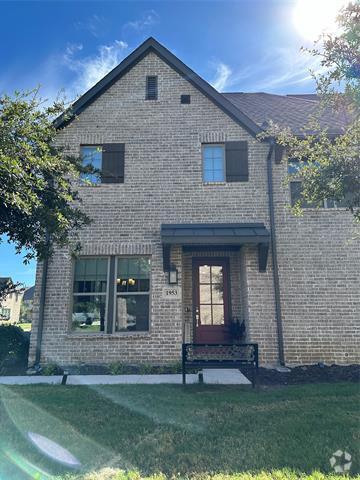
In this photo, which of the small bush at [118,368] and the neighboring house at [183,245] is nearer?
the small bush at [118,368]

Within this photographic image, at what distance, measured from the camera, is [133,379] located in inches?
283

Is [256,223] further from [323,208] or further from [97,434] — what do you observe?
[97,434]

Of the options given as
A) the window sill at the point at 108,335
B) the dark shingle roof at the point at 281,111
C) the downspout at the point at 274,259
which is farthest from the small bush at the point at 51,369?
the dark shingle roof at the point at 281,111

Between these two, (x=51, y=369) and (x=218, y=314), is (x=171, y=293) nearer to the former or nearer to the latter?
(x=218, y=314)

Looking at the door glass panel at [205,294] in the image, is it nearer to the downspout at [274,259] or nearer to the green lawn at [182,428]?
the downspout at [274,259]

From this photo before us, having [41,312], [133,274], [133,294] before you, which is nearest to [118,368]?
[133,294]

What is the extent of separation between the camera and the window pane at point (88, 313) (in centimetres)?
869

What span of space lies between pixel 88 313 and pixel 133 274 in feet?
5.13

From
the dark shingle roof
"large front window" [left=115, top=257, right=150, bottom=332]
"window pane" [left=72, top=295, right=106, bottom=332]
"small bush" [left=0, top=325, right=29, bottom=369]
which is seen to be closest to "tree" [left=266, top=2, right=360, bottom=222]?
the dark shingle roof

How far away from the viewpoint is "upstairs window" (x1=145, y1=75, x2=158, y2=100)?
32.2ft

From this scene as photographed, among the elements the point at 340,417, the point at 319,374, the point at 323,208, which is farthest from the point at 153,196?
the point at 340,417

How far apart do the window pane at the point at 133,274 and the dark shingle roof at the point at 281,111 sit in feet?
17.8

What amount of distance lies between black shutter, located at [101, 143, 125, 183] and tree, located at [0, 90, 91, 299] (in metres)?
3.27

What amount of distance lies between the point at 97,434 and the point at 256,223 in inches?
249
